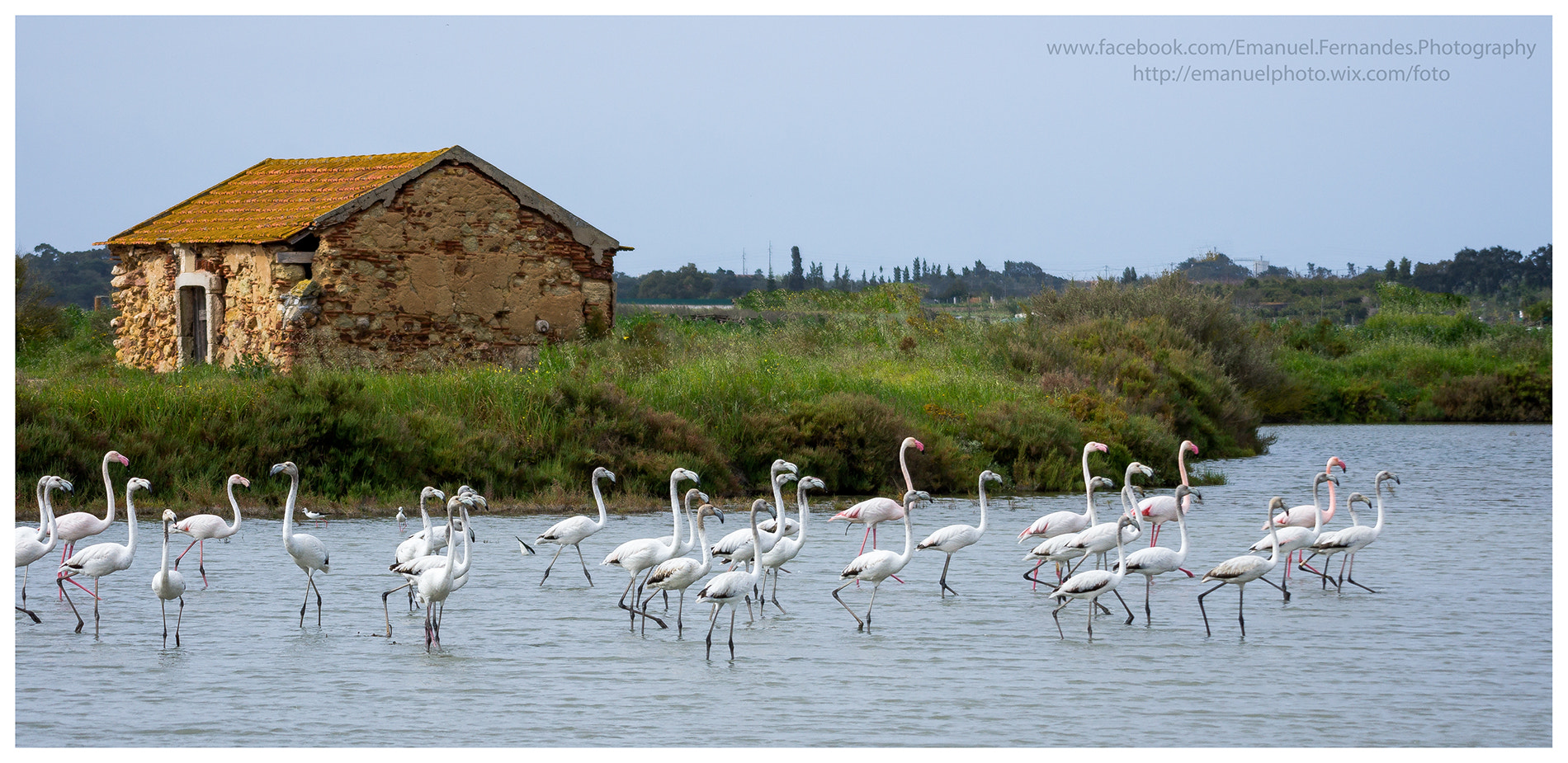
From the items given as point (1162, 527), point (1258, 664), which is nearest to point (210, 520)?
point (1258, 664)

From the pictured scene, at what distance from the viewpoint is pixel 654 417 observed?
1845 cm

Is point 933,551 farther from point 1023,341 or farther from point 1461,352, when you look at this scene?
point 1461,352

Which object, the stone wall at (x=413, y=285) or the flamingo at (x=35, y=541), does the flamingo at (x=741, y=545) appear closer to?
the flamingo at (x=35, y=541)

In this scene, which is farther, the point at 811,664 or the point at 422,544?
the point at 422,544

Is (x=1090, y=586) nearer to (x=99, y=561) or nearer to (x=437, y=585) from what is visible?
(x=437, y=585)

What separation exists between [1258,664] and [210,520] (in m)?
7.64

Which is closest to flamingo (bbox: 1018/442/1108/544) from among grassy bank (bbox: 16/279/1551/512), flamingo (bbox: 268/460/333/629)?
flamingo (bbox: 268/460/333/629)

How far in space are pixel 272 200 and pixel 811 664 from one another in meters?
19.3

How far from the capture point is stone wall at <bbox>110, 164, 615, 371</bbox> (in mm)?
22828

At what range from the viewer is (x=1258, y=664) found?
9.12 m

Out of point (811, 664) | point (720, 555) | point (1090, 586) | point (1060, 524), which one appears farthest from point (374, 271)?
point (1090, 586)

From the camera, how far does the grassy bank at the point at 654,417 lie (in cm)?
1645

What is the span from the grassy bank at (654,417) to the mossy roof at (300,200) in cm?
233

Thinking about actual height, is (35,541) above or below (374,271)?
below
